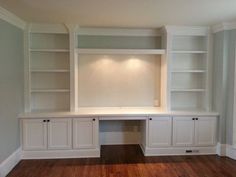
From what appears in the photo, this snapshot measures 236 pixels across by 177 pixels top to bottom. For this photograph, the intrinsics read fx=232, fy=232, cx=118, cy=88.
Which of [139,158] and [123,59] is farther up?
[123,59]

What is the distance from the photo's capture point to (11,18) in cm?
354

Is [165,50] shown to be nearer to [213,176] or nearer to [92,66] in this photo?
[92,66]

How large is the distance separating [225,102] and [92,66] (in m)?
2.59

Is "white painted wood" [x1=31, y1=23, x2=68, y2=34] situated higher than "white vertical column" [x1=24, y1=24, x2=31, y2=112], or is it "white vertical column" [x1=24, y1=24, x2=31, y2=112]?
"white painted wood" [x1=31, y1=23, x2=68, y2=34]

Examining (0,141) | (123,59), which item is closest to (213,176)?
(123,59)

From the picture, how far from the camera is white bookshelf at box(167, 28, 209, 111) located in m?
4.55

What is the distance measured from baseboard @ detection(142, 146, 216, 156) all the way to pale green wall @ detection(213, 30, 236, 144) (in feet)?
0.98

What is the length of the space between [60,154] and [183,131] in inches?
88.6

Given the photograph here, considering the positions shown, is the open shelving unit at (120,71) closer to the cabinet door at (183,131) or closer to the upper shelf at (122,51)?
the upper shelf at (122,51)

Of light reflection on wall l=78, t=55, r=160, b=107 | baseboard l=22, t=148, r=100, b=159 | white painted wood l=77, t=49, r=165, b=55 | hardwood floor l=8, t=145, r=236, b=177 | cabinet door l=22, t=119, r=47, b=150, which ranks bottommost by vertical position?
hardwood floor l=8, t=145, r=236, b=177

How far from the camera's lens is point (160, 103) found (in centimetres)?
472

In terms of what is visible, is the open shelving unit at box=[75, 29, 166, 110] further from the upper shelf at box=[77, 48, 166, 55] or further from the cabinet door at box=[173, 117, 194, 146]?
the cabinet door at box=[173, 117, 194, 146]

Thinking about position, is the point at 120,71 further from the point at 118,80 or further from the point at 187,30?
the point at 187,30

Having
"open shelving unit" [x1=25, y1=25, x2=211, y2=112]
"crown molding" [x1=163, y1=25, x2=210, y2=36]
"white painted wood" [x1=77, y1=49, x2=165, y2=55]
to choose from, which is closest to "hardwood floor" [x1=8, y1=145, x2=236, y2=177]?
"open shelving unit" [x1=25, y1=25, x2=211, y2=112]
